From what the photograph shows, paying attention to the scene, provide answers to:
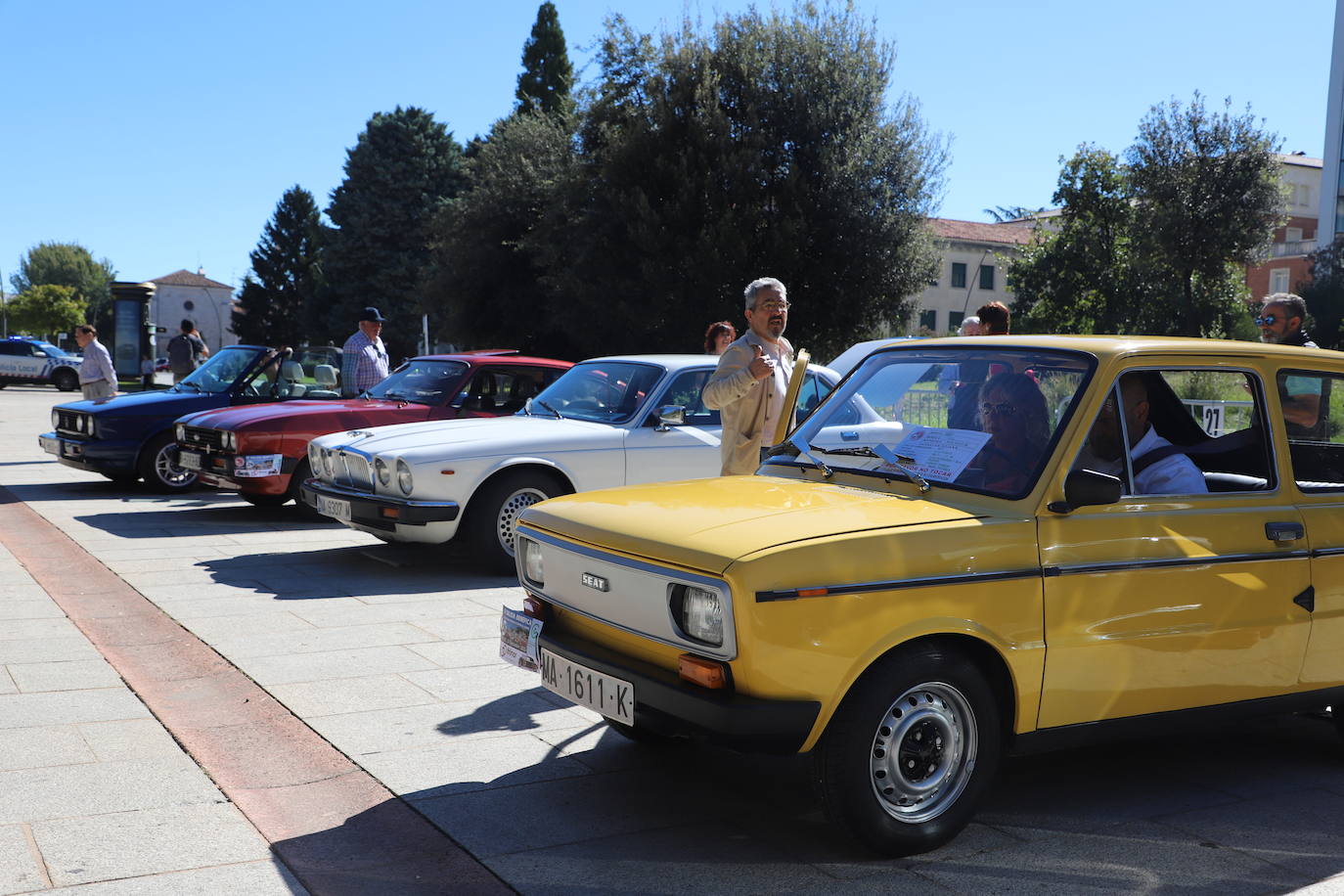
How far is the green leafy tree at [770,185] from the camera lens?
24.8 metres

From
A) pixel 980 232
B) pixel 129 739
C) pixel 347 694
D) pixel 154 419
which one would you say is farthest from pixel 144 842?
pixel 980 232

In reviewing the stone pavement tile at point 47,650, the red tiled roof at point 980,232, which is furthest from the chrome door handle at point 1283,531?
the red tiled roof at point 980,232

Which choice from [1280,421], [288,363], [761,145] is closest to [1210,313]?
[761,145]

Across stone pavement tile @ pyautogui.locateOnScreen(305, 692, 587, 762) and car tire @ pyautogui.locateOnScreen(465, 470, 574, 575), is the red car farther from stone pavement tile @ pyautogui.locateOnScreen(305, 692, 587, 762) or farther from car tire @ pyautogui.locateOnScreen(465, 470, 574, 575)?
stone pavement tile @ pyautogui.locateOnScreen(305, 692, 587, 762)

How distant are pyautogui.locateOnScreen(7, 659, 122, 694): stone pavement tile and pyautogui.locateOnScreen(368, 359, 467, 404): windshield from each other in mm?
5064

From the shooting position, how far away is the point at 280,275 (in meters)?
81.5

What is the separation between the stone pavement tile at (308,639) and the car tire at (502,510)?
1.53m

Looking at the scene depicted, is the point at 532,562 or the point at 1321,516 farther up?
the point at 1321,516

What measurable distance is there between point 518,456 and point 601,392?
110 centimetres

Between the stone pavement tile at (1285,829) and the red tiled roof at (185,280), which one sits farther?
the red tiled roof at (185,280)

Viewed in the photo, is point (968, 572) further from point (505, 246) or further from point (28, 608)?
point (505, 246)

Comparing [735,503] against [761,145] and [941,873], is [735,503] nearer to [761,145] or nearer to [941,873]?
[941,873]

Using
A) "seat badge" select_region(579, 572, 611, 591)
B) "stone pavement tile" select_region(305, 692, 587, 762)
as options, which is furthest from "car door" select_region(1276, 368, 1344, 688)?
"stone pavement tile" select_region(305, 692, 587, 762)

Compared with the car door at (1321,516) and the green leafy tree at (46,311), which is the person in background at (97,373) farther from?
the green leafy tree at (46,311)
